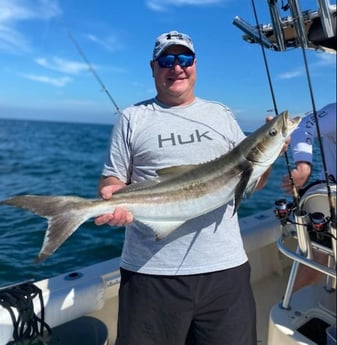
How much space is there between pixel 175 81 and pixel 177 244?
3.30 ft

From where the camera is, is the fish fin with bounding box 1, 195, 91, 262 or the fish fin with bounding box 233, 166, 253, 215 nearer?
the fish fin with bounding box 1, 195, 91, 262

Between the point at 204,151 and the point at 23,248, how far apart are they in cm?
407

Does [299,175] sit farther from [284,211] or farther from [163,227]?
[163,227]

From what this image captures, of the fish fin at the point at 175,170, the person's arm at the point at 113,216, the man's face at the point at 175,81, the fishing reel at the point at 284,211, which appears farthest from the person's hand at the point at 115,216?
the fishing reel at the point at 284,211

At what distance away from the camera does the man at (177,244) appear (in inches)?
86.8

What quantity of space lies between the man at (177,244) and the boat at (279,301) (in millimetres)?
321

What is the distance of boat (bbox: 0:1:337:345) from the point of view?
2170 mm

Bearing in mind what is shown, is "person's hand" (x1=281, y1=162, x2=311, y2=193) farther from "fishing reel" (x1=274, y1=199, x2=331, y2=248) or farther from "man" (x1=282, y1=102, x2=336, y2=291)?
"fishing reel" (x1=274, y1=199, x2=331, y2=248)

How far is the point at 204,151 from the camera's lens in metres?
2.33

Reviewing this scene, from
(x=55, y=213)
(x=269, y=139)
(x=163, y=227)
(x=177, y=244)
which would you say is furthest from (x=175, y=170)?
(x=55, y=213)

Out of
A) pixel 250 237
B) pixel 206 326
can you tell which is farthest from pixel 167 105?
pixel 250 237

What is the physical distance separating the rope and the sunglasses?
1858 mm

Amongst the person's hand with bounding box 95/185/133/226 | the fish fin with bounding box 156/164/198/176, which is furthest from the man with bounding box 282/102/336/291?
the person's hand with bounding box 95/185/133/226

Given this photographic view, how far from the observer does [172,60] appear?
2359 mm
